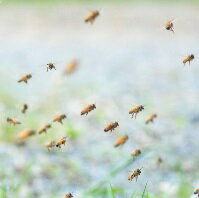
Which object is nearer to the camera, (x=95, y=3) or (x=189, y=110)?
(x=189, y=110)

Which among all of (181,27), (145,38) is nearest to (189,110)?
(145,38)

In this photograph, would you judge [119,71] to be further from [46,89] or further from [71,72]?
[46,89]

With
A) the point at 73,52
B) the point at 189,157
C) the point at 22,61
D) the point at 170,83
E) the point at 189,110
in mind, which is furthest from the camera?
the point at 73,52

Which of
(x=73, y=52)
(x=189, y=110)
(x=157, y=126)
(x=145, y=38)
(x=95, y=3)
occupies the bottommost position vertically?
(x=157, y=126)

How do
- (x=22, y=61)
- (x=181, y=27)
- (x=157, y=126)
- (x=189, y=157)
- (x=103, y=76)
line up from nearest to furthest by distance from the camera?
(x=189, y=157) < (x=157, y=126) < (x=103, y=76) < (x=22, y=61) < (x=181, y=27)

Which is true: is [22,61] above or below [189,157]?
above

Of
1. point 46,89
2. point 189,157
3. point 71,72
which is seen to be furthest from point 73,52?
point 189,157
